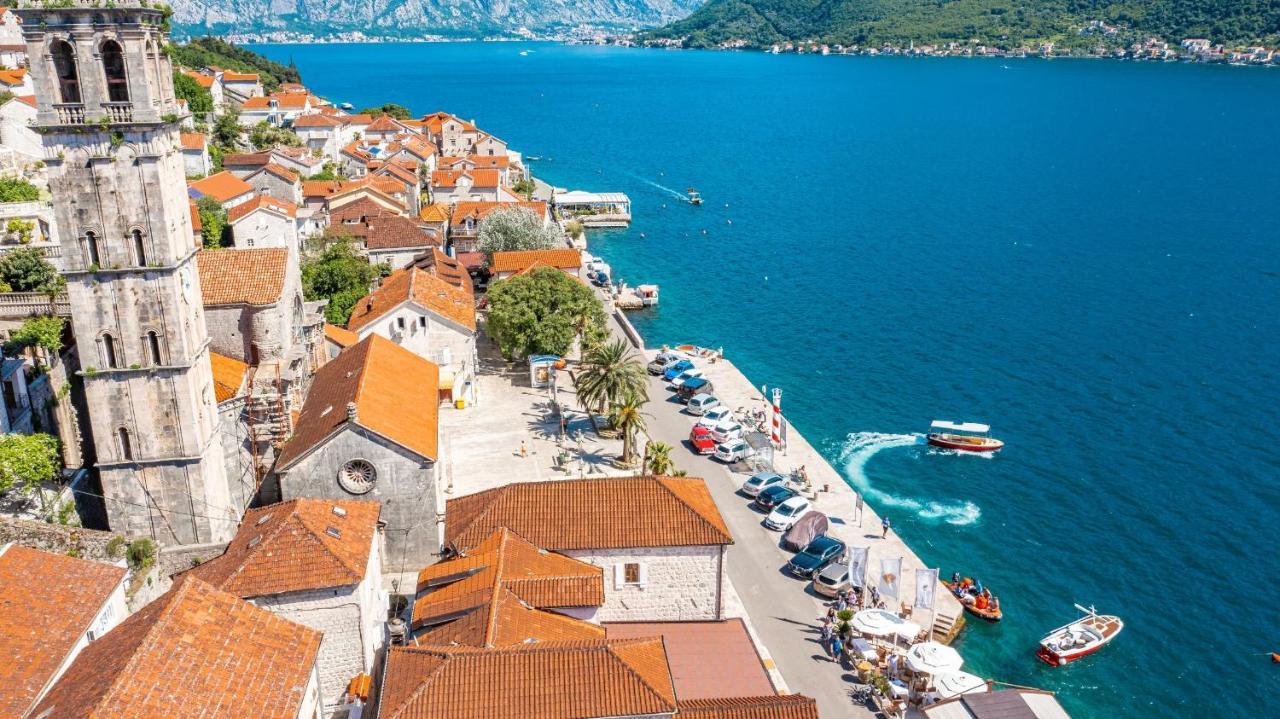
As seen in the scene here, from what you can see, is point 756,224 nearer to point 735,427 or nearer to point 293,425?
point 735,427

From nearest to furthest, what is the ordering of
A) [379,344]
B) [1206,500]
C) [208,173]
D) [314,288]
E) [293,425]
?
[293,425]
[379,344]
[1206,500]
[314,288]
[208,173]

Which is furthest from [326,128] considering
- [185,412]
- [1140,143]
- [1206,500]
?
[1140,143]

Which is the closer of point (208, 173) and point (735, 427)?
point (735, 427)

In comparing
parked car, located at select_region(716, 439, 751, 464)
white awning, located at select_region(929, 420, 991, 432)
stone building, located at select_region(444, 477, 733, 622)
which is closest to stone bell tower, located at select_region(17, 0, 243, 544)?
stone building, located at select_region(444, 477, 733, 622)

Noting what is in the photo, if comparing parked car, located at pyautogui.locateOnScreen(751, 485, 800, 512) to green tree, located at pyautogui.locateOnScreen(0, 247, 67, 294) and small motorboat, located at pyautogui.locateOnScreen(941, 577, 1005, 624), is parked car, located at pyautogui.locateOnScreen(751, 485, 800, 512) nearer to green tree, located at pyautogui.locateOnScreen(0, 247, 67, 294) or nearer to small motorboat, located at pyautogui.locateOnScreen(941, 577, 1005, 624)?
small motorboat, located at pyautogui.locateOnScreen(941, 577, 1005, 624)

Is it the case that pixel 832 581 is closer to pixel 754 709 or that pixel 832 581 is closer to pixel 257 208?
pixel 754 709

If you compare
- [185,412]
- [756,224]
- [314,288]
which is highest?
[185,412]

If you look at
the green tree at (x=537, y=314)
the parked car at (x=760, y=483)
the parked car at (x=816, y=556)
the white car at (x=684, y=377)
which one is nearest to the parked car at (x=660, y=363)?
the white car at (x=684, y=377)
